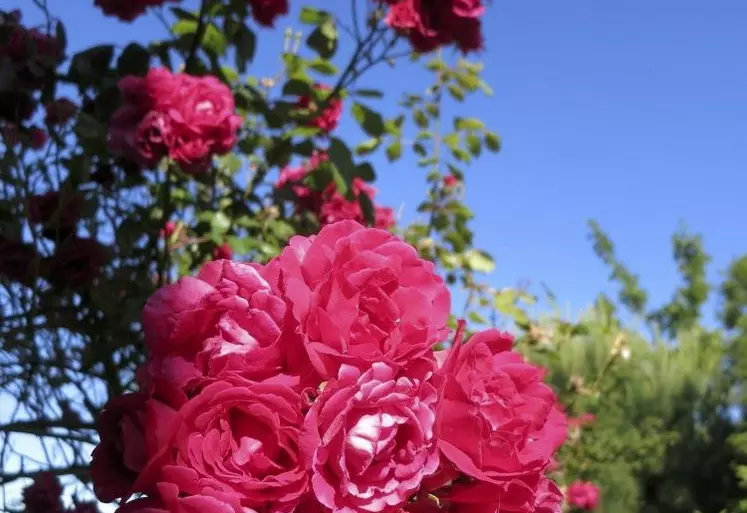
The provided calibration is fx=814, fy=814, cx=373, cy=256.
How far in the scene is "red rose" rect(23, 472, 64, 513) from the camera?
135cm

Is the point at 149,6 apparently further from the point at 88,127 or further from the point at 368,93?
the point at 368,93

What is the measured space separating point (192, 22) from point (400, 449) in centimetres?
148

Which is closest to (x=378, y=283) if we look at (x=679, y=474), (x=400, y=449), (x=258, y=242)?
(x=400, y=449)

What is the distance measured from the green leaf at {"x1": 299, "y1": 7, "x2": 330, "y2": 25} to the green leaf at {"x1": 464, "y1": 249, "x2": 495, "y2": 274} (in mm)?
875

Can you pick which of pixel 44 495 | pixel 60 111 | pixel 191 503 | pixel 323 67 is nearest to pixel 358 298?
pixel 191 503

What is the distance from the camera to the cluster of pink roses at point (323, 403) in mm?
563

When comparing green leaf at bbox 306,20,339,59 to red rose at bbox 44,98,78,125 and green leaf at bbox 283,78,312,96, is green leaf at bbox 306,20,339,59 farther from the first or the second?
red rose at bbox 44,98,78,125

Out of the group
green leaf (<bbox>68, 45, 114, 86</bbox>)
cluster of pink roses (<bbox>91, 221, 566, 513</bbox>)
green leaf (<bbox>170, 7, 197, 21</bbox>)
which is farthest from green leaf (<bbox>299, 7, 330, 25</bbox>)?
cluster of pink roses (<bbox>91, 221, 566, 513</bbox>)

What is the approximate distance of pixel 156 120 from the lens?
1.51 m

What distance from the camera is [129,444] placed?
1.94 feet

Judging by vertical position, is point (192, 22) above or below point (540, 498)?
above

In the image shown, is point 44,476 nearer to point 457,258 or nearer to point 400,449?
point 400,449

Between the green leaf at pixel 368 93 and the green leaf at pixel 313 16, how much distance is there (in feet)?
0.65

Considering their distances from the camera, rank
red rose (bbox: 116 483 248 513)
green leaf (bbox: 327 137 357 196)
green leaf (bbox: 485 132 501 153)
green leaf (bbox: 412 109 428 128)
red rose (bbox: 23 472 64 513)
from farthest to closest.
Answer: green leaf (bbox: 412 109 428 128) < green leaf (bbox: 485 132 501 153) < green leaf (bbox: 327 137 357 196) < red rose (bbox: 23 472 64 513) < red rose (bbox: 116 483 248 513)
